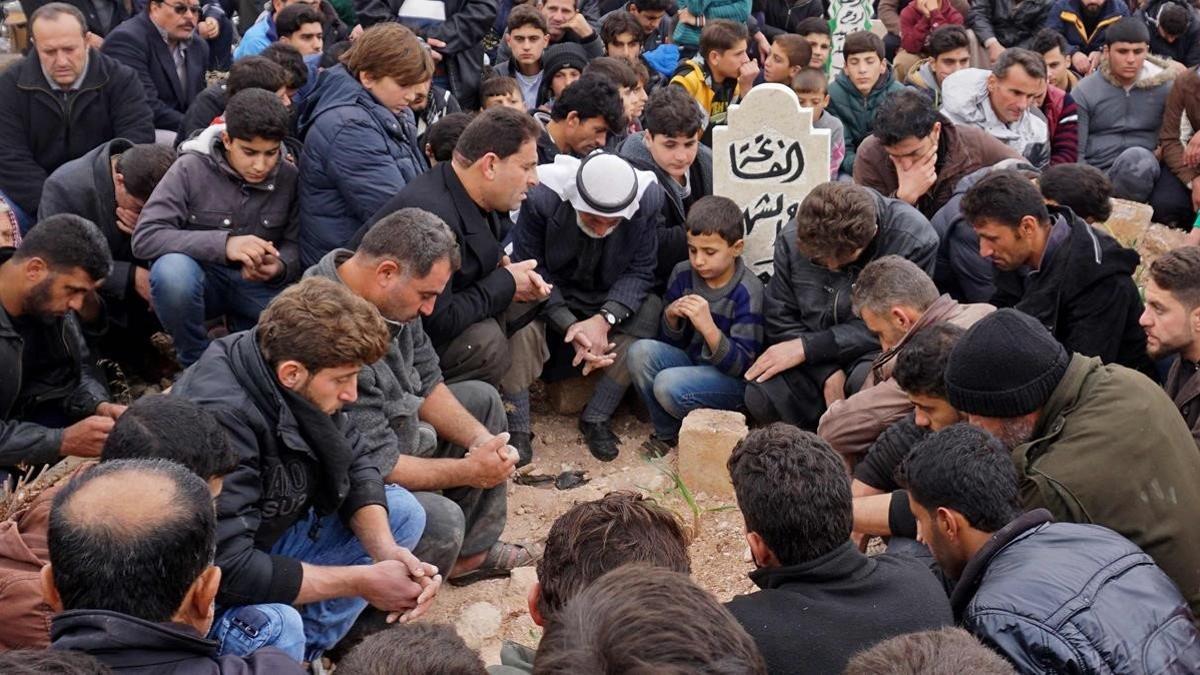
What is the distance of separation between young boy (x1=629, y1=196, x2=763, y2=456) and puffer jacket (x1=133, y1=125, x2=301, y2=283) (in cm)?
192

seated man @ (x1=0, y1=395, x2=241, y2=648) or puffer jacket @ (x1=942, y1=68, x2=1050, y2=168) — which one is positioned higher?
seated man @ (x1=0, y1=395, x2=241, y2=648)

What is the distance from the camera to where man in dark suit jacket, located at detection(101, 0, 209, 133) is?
310 inches

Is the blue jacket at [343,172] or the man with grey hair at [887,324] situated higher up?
the blue jacket at [343,172]

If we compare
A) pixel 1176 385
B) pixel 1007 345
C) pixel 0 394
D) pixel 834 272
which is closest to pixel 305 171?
pixel 0 394

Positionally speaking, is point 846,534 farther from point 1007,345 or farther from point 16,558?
point 16,558

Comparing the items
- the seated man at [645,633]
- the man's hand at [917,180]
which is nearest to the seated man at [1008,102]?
the man's hand at [917,180]

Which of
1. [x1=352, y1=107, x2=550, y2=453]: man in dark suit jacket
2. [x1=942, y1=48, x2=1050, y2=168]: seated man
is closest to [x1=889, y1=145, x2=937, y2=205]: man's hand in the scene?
[x1=942, y1=48, x2=1050, y2=168]: seated man

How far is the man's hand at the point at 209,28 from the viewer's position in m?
9.27

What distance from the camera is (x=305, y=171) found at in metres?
6.00

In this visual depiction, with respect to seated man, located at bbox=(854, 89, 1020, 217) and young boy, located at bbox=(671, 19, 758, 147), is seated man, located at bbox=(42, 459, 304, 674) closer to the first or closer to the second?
seated man, located at bbox=(854, 89, 1020, 217)

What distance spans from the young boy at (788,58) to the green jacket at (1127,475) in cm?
541

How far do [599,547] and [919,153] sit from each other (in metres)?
4.26

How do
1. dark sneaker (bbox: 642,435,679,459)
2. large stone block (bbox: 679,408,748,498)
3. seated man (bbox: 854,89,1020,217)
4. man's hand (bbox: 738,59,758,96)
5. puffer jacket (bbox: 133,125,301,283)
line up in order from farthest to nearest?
man's hand (bbox: 738,59,758,96)
seated man (bbox: 854,89,1020,217)
dark sneaker (bbox: 642,435,679,459)
puffer jacket (bbox: 133,125,301,283)
large stone block (bbox: 679,408,748,498)

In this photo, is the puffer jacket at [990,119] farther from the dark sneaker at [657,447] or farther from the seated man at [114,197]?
the seated man at [114,197]
